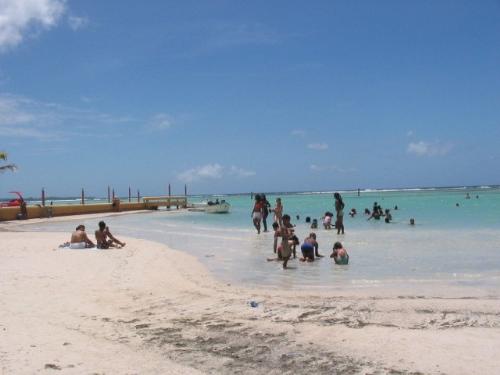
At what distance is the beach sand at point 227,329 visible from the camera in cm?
495

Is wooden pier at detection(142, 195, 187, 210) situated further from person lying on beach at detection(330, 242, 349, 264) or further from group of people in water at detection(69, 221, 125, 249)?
person lying on beach at detection(330, 242, 349, 264)

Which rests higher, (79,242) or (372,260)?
(79,242)

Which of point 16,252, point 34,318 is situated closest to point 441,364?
point 34,318

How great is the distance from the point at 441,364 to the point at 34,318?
480cm

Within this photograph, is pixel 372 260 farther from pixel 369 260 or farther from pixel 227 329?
pixel 227 329

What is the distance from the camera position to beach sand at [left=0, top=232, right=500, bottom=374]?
16.2 ft

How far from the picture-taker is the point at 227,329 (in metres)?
6.29

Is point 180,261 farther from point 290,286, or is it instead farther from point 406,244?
point 406,244

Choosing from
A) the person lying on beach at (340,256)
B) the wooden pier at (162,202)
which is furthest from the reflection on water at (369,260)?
the wooden pier at (162,202)

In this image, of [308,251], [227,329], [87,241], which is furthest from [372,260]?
[87,241]

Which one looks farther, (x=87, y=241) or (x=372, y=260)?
(x=87, y=241)

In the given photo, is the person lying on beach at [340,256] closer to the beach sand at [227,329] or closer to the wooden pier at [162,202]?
the beach sand at [227,329]

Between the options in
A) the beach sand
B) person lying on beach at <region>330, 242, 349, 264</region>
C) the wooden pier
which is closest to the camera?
the beach sand

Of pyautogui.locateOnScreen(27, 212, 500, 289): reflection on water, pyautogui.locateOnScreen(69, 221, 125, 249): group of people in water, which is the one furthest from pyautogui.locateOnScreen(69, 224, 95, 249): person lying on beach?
pyautogui.locateOnScreen(27, 212, 500, 289): reflection on water
